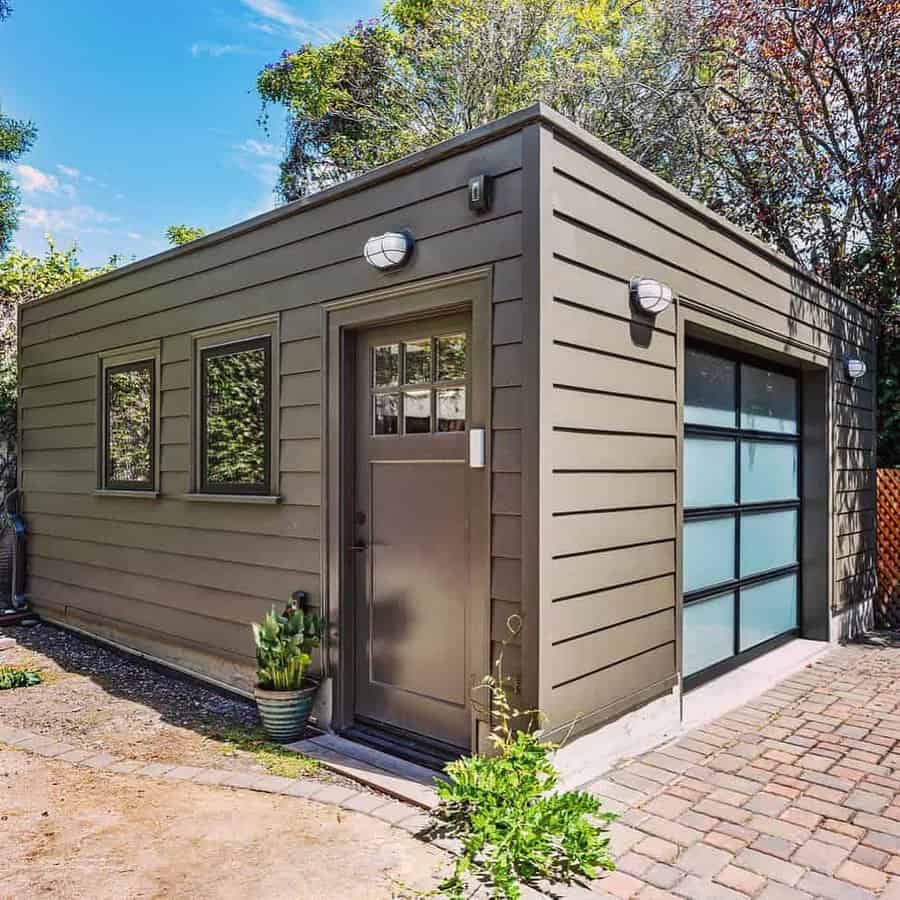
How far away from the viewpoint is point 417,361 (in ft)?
11.7

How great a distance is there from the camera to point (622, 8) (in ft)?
42.9

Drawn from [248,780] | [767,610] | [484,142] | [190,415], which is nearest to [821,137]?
[767,610]

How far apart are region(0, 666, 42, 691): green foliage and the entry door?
8.04ft

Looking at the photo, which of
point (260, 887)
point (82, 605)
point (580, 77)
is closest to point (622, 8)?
point (580, 77)

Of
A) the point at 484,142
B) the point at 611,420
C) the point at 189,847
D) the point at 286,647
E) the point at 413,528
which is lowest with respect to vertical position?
the point at 189,847

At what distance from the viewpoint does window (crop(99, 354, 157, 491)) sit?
5.27m

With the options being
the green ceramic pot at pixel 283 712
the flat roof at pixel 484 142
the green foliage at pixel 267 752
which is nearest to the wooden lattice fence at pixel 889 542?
the flat roof at pixel 484 142

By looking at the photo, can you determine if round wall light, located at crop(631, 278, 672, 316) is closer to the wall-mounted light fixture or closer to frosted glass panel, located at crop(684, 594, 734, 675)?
frosted glass panel, located at crop(684, 594, 734, 675)

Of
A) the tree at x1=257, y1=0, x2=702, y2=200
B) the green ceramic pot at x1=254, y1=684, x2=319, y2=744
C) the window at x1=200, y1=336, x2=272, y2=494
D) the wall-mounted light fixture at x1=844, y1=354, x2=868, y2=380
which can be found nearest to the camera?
the green ceramic pot at x1=254, y1=684, x2=319, y2=744

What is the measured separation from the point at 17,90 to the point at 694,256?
11538 mm

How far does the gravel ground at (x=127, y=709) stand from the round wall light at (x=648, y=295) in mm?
2571

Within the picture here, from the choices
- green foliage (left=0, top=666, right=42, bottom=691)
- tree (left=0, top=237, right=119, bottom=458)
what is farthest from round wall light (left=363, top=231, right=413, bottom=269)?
tree (left=0, top=237, right=119, bottom=458)

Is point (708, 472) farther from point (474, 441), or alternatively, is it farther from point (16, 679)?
point (16, 679)

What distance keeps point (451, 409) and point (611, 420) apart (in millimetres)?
739
